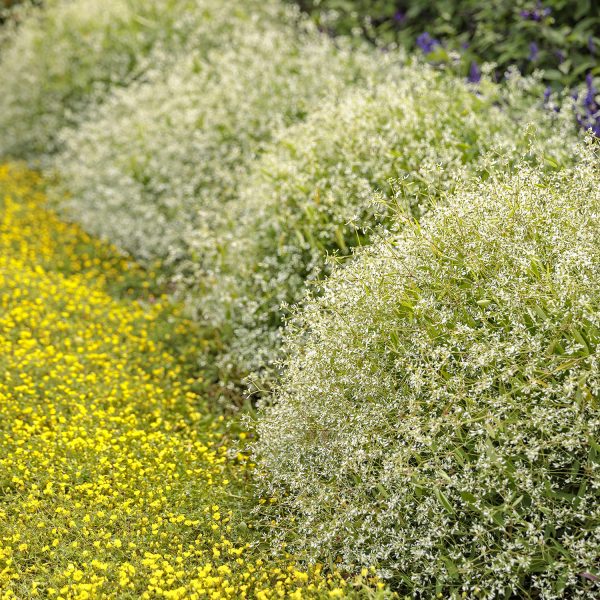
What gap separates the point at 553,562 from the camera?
3092mm

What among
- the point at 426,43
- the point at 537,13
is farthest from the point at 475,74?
the point at 426,43

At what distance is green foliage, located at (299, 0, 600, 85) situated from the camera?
6582mm

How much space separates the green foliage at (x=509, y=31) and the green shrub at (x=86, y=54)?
2.16 meters

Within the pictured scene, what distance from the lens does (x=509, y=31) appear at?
714 cm

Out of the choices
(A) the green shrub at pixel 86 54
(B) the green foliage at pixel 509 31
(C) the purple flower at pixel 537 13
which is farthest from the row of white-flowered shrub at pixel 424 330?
(A) the green shrub at pixel 86 54

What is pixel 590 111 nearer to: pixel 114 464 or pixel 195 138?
pixel 195 138

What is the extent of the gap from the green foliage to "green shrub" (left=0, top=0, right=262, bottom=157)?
7.10ft

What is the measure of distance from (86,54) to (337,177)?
5.83 m

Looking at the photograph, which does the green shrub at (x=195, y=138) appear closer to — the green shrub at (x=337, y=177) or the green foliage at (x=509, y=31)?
the green shrub at (x=337, y=177)

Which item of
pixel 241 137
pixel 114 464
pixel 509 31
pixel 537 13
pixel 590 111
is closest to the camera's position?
pixel 114 464

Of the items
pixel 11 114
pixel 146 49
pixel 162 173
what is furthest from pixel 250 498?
pixel 11 114

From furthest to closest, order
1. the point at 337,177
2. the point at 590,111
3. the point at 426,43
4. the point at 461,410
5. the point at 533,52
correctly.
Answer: the point at 426,43
the point at 533,52
the point at 590,111
the point at 337,177
the point at 461,410

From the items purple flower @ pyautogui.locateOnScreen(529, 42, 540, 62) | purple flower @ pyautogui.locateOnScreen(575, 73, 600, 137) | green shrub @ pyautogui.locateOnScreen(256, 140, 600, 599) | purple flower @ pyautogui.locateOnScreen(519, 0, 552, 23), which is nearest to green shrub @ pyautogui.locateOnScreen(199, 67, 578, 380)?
purple flower @ pyautogui.locateOnScreen(575, 73, 600, 137)

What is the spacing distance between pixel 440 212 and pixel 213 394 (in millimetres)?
2234
